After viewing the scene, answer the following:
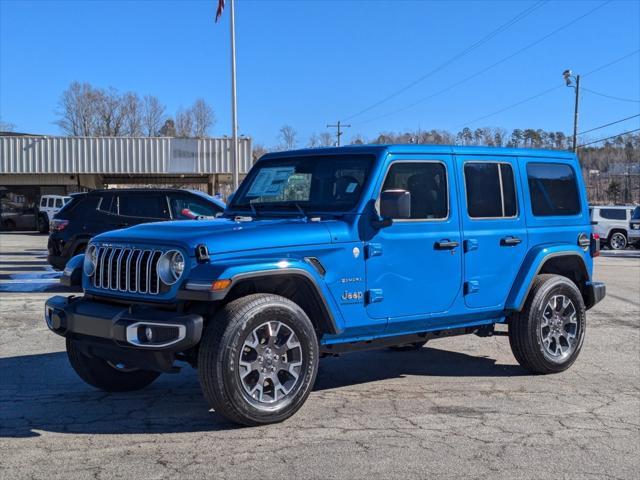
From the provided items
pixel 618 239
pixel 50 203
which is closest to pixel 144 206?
pixel 618 239

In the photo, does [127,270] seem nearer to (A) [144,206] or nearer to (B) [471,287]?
(B) [471,287]

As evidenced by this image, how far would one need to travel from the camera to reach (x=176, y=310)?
4.87 m

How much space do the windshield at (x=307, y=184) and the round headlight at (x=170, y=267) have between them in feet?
4.36

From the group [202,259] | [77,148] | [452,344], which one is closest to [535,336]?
[452,344]

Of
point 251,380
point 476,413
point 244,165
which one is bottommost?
point 476,413

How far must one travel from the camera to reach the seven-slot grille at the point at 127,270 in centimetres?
486

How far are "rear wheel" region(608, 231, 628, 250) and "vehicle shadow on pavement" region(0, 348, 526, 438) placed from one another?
2263cm

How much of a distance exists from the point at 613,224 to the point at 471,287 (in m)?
24.1

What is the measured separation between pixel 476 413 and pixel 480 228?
1.60m

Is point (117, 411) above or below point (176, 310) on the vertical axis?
below

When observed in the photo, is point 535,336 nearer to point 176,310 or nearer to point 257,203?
point 257,203

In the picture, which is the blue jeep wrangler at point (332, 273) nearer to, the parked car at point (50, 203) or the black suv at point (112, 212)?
the black suv at point (112, 212)

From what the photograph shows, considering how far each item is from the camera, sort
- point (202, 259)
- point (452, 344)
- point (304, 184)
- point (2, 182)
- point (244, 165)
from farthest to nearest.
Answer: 1. point (2, 182)
2. point (244, 165)
3. point (452, 344)
4. point (304, 184)
5. point (202, 259)

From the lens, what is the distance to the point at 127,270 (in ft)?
16.4
